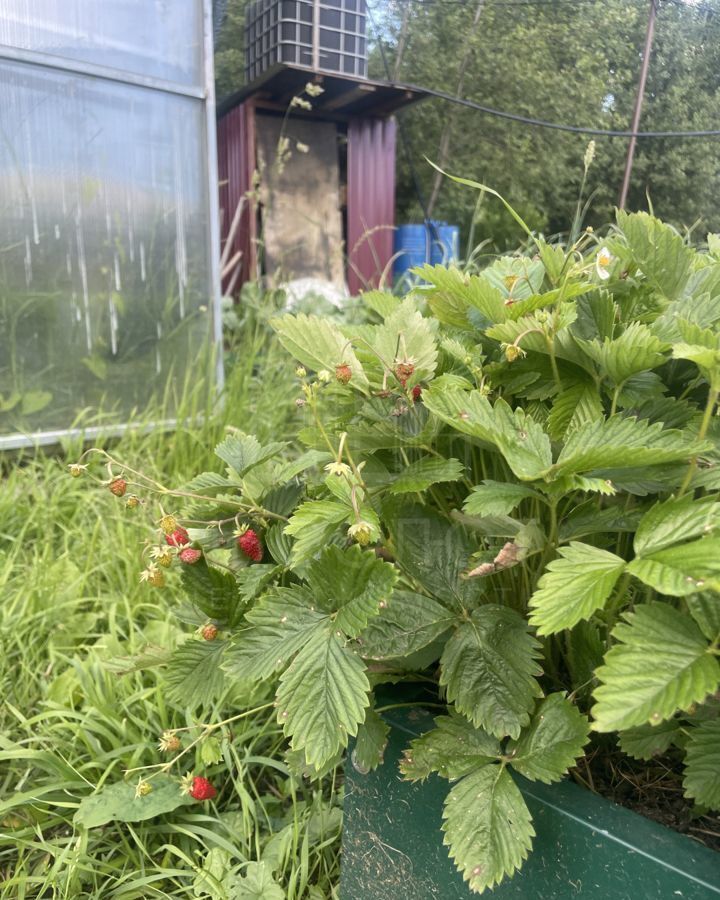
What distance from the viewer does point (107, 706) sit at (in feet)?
3.29

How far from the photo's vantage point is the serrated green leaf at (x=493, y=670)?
495 mm

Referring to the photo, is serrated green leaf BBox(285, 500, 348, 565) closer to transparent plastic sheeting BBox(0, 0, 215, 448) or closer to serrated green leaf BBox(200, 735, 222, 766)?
serrated green leaf BBox(200, 735, 222, 766)

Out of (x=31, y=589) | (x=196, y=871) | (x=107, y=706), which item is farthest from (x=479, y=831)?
(x=31, y=589)

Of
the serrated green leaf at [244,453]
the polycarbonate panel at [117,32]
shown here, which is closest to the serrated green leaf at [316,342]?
the serrated green leaf at [244,453]

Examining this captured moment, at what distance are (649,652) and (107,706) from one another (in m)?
0.85

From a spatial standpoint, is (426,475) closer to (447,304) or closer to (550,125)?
(447,304)

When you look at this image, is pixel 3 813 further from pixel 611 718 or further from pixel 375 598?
pixel 611 718

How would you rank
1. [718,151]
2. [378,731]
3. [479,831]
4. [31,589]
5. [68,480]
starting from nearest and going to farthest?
[479,831] → [378,731] → [718,151] → [31,589] → [68,480]

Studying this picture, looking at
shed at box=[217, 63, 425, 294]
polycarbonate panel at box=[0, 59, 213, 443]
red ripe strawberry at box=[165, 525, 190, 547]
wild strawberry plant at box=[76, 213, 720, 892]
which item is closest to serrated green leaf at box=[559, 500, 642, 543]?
wild strawberry plant at box=[76, 213, 720, 892]

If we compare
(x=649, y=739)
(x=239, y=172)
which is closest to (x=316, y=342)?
(x=649, y=739)

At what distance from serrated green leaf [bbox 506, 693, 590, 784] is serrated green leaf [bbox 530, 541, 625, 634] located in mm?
126

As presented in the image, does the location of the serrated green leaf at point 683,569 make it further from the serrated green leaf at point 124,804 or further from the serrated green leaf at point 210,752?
the serrated green leaf at point 124,804

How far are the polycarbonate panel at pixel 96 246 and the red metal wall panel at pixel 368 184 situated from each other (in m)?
2.42

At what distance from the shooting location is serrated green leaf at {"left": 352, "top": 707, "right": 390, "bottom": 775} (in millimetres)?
571
